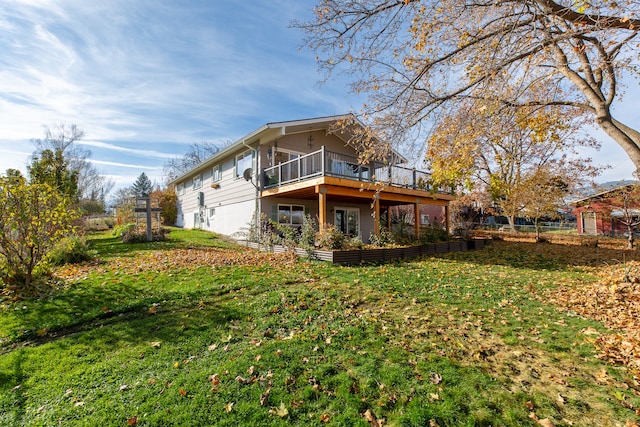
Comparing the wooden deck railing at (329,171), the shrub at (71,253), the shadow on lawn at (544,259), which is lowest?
the shadow on lawn at (544,259)

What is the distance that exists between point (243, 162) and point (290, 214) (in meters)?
4.07

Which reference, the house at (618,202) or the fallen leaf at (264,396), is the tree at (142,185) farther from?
the house at (618,202)

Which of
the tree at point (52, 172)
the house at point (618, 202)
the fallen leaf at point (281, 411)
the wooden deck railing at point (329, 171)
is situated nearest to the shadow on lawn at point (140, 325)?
the fallen leaf at point (281, 411)

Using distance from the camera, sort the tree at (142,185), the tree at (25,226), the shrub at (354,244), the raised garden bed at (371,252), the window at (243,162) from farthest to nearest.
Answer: the tree at (142,185)
the window at (243,162)
the shrub at (354,244)
the raised garden bed at (371,252)
the tree at (25,226)

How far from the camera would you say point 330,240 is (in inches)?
413

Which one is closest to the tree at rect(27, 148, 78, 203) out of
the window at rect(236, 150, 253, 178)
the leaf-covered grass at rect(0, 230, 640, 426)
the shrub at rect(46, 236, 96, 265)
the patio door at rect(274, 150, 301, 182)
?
the shrub at rect(46, 236, 96, 265)

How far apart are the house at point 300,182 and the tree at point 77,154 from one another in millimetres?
9961

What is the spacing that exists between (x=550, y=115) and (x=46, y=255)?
42.6ft

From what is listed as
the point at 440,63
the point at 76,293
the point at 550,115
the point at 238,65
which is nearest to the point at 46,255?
the point at 76,293

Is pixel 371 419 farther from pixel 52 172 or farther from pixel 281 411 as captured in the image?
pixel 52 172

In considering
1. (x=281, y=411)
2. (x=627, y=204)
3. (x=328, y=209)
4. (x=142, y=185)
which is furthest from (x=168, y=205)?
(x=142, y=185)

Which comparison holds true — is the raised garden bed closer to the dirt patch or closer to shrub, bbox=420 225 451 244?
shrub, bbox=420 225 451 244

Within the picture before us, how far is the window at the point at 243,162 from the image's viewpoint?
15.6 metres

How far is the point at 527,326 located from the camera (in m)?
5.00
